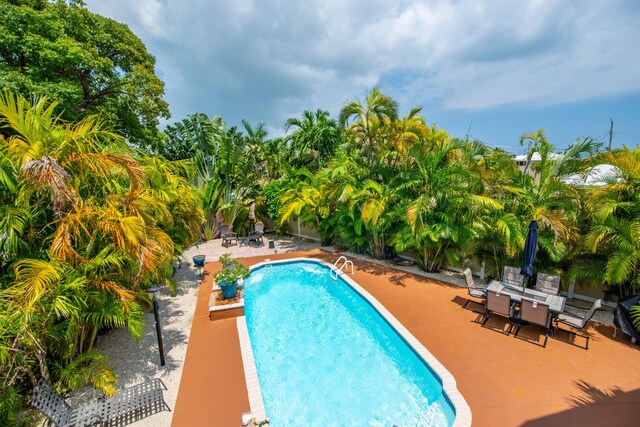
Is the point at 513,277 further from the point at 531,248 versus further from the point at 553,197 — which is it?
the point at 553,197

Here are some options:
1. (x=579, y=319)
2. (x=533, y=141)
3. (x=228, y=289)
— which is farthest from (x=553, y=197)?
(x=228, y=289)

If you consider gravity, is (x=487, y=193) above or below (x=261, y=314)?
above

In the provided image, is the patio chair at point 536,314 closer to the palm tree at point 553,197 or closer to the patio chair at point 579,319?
the patio chair at point 579,319

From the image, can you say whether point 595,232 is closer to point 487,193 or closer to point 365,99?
point 487,193

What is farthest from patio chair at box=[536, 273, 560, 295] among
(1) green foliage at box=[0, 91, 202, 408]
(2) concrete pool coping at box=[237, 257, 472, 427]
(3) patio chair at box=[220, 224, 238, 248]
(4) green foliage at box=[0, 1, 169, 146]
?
(3) patio chair at box=[220, 224, 238, 248]

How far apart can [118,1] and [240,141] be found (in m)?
8.82

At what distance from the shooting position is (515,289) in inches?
323

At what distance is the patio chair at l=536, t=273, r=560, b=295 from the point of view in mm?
8148

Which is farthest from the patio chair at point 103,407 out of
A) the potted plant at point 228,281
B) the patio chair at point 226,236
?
the patio chair at point 226,236

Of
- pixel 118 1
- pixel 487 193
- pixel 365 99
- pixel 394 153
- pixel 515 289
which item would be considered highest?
pixel 118 1

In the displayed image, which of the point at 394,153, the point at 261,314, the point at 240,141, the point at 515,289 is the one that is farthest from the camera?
the point at 240,141

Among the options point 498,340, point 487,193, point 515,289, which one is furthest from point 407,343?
point 487,193

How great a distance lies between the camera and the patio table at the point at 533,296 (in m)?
7.05

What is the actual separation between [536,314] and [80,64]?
1815 centimetres
